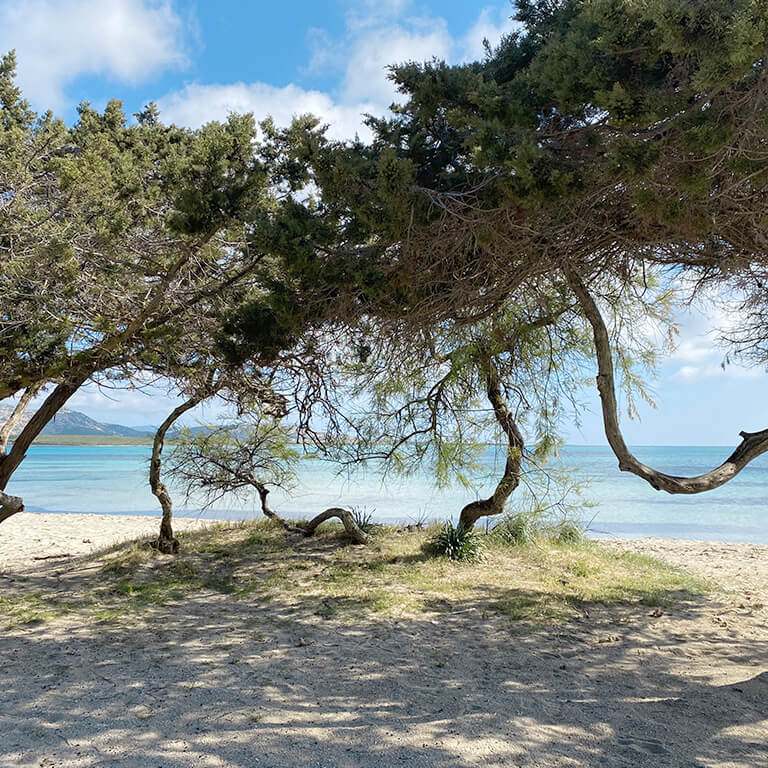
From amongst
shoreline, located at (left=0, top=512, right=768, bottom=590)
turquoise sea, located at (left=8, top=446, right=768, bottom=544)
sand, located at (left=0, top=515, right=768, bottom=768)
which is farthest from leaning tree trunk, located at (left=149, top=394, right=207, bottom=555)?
turquoise sea, located at (left=8, top=446, right=768, bottom=544)

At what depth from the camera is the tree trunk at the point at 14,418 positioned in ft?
22.5

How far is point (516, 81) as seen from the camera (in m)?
3.58

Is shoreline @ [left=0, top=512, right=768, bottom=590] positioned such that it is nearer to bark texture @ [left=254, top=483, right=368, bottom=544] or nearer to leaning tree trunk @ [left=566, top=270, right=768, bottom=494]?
bark texture @ [left=254, top=483, right=368, bottom=544]

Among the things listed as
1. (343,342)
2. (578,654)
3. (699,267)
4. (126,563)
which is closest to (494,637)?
(578,654)

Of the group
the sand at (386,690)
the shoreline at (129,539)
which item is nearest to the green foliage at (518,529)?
the shoreline at (129,539)

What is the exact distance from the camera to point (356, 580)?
7211 millimetres

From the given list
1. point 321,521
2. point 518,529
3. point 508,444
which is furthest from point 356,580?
point 518,529

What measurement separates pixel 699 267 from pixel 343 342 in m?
2.94

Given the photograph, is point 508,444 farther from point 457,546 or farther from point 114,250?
point 114,250

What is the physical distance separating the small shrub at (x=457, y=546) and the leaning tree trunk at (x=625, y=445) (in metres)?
3.48

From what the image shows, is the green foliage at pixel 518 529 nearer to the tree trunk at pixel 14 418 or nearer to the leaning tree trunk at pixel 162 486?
the leaning tree trunk at pixel 162 486

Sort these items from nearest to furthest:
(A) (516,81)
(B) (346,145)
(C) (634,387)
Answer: (A) (516,81)
(B) (346,145)
(C) (634,387)

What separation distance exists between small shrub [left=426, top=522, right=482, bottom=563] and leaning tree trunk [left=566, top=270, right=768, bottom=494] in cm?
348

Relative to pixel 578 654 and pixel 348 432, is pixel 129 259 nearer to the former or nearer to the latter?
pixel 348 432
